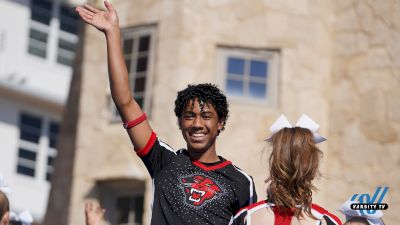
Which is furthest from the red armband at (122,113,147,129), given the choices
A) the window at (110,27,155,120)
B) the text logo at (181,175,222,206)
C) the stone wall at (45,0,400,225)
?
the window at (110,27,155,120)

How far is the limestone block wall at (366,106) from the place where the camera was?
13.3m

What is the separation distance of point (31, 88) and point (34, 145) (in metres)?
1.61

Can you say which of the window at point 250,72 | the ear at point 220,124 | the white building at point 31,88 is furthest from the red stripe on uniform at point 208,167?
the white building at point 31,88

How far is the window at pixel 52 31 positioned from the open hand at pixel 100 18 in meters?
24.0

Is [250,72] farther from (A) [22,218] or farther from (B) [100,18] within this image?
(B) [100,18]

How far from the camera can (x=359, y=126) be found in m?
13.6

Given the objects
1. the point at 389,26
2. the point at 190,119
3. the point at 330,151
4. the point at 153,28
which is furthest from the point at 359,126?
the point at 190,119

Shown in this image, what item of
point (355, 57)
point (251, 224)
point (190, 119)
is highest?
point (355, 57)

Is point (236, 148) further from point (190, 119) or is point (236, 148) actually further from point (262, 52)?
point (190, 119)

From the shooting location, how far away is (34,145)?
100ft

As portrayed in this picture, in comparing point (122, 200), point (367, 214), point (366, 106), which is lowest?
point (122, 200)

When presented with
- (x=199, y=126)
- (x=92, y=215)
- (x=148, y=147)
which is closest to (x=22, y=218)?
(x=92, y=215)

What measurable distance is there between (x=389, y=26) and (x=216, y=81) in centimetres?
232

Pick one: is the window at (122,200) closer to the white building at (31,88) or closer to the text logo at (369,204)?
the text logo at (369,204)
